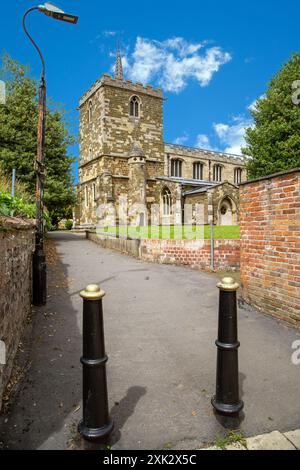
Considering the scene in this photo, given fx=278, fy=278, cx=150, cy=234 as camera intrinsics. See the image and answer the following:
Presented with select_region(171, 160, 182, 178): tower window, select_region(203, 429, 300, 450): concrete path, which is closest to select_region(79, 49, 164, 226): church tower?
select_region(171, 160, 182, 178): tower window

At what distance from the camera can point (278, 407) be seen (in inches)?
103

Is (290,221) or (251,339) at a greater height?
(290,221)

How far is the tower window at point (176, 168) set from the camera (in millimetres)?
36875

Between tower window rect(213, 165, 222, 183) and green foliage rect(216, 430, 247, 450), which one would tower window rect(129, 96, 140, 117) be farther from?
green foliage rect(216, 430, 247, 450)

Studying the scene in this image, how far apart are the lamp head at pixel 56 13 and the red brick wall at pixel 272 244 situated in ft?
15.6

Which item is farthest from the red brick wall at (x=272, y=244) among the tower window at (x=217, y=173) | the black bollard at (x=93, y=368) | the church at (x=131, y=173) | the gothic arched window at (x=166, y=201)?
the tower window at (x=217, y=173)

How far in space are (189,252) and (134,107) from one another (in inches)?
914

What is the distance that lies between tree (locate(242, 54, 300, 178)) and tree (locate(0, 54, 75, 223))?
13.3m

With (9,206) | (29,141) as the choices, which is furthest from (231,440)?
(29,141)

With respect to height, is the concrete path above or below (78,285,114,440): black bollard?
below

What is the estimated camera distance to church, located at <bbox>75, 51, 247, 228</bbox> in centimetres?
2498
